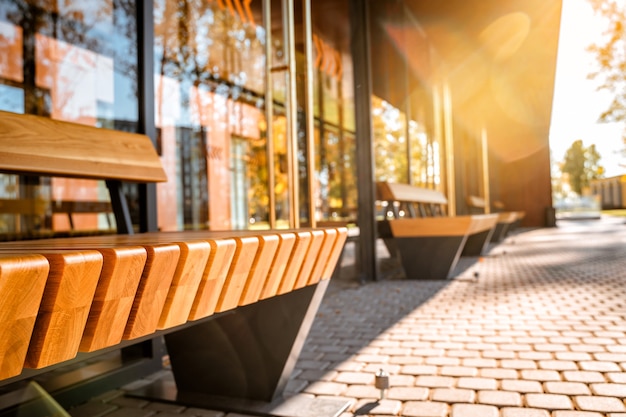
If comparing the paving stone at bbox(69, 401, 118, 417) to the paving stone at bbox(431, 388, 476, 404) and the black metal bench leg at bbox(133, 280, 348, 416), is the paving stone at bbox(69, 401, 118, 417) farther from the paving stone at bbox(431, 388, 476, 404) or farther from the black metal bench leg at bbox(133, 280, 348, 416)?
the paving stone at bbox(431, 388, 476, 404)

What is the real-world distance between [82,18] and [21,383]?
11.9ft

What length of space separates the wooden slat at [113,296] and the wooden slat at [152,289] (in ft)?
0.06

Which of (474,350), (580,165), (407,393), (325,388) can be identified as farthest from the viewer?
(580,165)

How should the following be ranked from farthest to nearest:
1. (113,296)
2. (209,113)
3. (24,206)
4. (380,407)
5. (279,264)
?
(209,113) < (24,206) < (380,407) < (279,264) < (113,296)

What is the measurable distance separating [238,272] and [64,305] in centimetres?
50

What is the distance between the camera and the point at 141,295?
107cm

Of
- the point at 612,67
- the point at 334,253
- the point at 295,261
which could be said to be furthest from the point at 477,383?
the point at 612,67

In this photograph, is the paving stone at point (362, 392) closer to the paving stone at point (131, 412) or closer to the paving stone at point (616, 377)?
the paving stone at point (131, 412)

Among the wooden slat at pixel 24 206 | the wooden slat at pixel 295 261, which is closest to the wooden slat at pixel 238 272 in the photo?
the wooden slat at pixel 295 261

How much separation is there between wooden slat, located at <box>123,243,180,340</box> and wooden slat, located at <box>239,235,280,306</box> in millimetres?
306

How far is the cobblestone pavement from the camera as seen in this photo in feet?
6.44

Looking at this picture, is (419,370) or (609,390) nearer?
(609,390)

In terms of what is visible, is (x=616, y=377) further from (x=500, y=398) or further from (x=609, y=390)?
(x=500, y=398)

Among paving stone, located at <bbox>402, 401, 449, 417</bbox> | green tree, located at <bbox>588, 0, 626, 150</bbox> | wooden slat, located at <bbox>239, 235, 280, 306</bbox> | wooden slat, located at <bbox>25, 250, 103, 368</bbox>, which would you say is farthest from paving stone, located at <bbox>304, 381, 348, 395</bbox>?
green tree, located at <bbox>588, 0, 626, 150</bbox>
